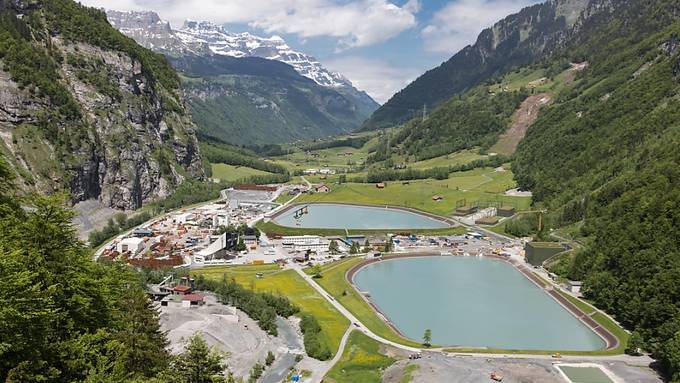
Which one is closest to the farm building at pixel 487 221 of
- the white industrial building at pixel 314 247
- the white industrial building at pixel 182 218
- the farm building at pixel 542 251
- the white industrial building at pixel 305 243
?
the farm building at pixel 542 251

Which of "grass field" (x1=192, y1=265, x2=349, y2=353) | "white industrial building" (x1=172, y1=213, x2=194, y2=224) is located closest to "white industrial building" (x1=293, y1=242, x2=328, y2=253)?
"grass field" (x1=192, y1=265, x2=349, y2=353)

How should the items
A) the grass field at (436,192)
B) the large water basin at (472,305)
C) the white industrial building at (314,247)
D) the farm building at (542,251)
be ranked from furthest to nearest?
the grass field at (436,192)
the white industrial building at (314,247)
the farm building at (542,251)
the large water basin at (472,305)

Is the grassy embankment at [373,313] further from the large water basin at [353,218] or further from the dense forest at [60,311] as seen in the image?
the large water basin at [353,218]

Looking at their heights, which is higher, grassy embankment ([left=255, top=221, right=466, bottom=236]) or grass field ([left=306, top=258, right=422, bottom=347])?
grassy embankment ([left=255, top=221, right=466, bottom=236])

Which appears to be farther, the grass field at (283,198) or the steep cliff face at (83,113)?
the grass field at (283,198)

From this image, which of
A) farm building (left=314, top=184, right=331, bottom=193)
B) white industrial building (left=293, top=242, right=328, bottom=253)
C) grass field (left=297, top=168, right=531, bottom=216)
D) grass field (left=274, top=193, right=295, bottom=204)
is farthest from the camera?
farm building (left=314, top=184, right=331, bottom=193)

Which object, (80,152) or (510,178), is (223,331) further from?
(510,178)

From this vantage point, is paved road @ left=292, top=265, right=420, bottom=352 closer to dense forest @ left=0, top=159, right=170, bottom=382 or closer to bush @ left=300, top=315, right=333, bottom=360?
bush @ left=300, top=315, right=333, bottom=360

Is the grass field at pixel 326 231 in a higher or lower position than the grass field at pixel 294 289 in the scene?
higher
